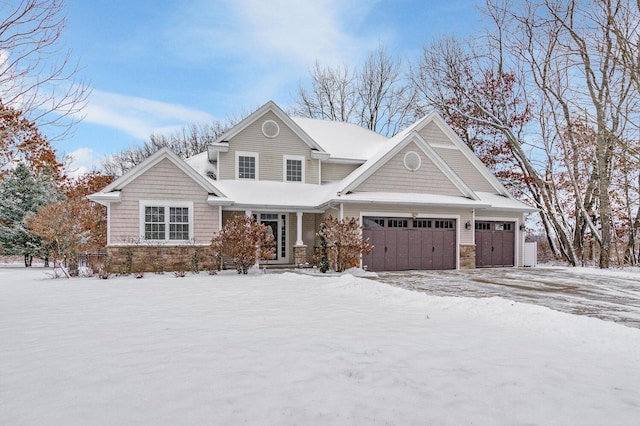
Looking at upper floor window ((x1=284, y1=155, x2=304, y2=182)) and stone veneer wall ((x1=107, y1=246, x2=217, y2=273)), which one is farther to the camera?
upper floor window ((x1=284, y1=155, x2=304, y2=182))

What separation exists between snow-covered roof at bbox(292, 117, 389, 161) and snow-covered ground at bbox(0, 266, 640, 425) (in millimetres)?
11462

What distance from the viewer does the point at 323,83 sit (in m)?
31.8

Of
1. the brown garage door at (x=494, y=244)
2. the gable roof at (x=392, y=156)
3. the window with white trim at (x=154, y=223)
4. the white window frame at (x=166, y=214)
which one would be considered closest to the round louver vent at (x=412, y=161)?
the gable roof at (x=392, y=156)

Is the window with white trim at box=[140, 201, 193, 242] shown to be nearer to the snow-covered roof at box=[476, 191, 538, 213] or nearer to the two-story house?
the two-story house

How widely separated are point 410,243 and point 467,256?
8.56 feet

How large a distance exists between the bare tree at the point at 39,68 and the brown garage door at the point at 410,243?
416 inches

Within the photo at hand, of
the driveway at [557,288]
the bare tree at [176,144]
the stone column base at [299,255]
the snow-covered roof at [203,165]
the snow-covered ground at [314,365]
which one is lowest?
the driveway at [557,288]

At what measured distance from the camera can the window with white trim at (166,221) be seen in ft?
46.2

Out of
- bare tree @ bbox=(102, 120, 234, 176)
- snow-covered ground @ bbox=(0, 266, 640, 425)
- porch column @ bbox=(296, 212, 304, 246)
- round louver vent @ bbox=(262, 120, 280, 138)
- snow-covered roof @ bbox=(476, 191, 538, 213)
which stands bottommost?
snow-covered ground @ bbox=(0, 266, 640, 425)

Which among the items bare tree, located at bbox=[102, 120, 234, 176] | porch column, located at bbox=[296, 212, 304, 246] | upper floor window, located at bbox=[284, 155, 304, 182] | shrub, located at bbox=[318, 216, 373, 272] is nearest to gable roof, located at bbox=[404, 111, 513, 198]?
upper floor window, located at bbox=[284, 155, 304, 182]

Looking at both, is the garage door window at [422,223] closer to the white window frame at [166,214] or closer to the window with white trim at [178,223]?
the white window frame at [166,214]

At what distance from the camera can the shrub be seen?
13.1m

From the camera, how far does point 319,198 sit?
1588 cm

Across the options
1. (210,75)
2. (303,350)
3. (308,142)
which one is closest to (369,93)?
(210,75)
